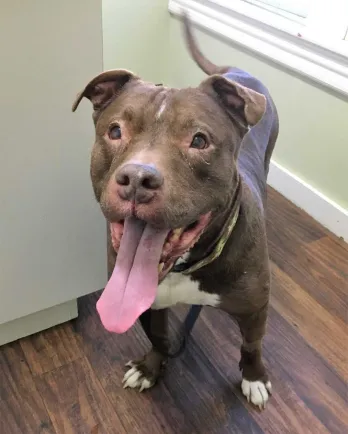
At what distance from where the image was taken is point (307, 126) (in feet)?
7.26

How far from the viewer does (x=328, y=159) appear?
217cm

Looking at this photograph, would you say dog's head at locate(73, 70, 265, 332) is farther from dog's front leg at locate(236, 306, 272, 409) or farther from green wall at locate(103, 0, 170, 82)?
green wall at locate(103, 0, 170, 82)

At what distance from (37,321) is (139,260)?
81 centimetres

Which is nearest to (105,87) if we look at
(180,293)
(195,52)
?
(180,293)

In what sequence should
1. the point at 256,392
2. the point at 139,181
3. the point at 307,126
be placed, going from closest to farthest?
the point at 139,181
the point at 256,392
the point at 307,126

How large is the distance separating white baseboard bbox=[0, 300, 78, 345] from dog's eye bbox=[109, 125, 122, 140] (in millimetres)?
831

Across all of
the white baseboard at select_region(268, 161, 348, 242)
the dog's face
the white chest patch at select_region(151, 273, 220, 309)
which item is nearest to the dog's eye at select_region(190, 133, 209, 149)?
the dog's face

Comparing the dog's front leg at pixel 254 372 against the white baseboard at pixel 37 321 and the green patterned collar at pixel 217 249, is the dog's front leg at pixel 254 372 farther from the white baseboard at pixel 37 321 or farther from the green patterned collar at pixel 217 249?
the white baseboard at pixel 37 321

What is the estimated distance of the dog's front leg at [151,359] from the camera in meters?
1.54

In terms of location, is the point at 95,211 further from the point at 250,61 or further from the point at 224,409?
the point at 250,61

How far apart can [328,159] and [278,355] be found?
88cm

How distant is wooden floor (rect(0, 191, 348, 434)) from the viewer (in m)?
1.53

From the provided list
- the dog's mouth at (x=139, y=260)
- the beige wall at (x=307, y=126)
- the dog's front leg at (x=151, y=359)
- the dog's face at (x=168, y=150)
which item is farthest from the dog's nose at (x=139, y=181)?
the beige wall at (x=307, y=126)

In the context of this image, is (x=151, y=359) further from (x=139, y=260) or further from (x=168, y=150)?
(x=168, y=150)
